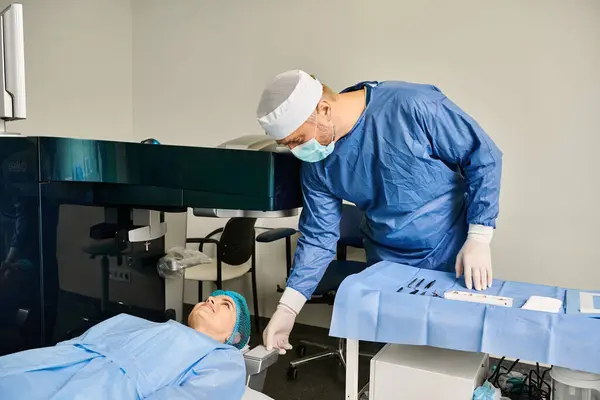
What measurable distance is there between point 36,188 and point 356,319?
0.96 m

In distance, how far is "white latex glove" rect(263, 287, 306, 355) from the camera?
1.51 metres

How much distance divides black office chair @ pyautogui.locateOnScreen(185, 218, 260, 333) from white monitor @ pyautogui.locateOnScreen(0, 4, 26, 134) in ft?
5.22

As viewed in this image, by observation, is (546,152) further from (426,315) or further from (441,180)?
(426,315)

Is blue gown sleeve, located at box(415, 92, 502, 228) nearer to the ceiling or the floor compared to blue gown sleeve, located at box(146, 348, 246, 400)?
nearer to the ceiling

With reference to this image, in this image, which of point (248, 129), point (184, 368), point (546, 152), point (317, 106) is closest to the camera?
point (184, 368)

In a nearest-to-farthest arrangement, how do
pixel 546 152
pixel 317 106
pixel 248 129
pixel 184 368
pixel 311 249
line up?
1. pixel 184 368
2. pixel 317 106
3. pixel 311 249
4. pixel 546 152
5. pixel 248 129

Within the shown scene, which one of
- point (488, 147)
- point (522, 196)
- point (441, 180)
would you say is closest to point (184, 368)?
point (441, 180)

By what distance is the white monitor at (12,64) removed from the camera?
154cm

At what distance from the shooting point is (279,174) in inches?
60.8

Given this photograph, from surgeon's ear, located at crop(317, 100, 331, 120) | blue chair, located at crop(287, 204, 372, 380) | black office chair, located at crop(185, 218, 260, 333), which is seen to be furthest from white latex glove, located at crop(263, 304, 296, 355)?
black office chair, located at crop(185, 218, 260, 333)

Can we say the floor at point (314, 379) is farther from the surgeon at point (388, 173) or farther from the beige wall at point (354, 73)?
the surgeon at point (388, 173)

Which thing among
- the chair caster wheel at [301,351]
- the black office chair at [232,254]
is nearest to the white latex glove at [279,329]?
the chair caster wheel at [301,351]

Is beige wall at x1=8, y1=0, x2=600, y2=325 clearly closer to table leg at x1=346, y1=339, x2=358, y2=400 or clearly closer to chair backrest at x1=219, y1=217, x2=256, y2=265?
chair backrest at x1=219, y1=217, x2=256, y2=265

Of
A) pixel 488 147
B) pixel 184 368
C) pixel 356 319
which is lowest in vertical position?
pixel 184 368
